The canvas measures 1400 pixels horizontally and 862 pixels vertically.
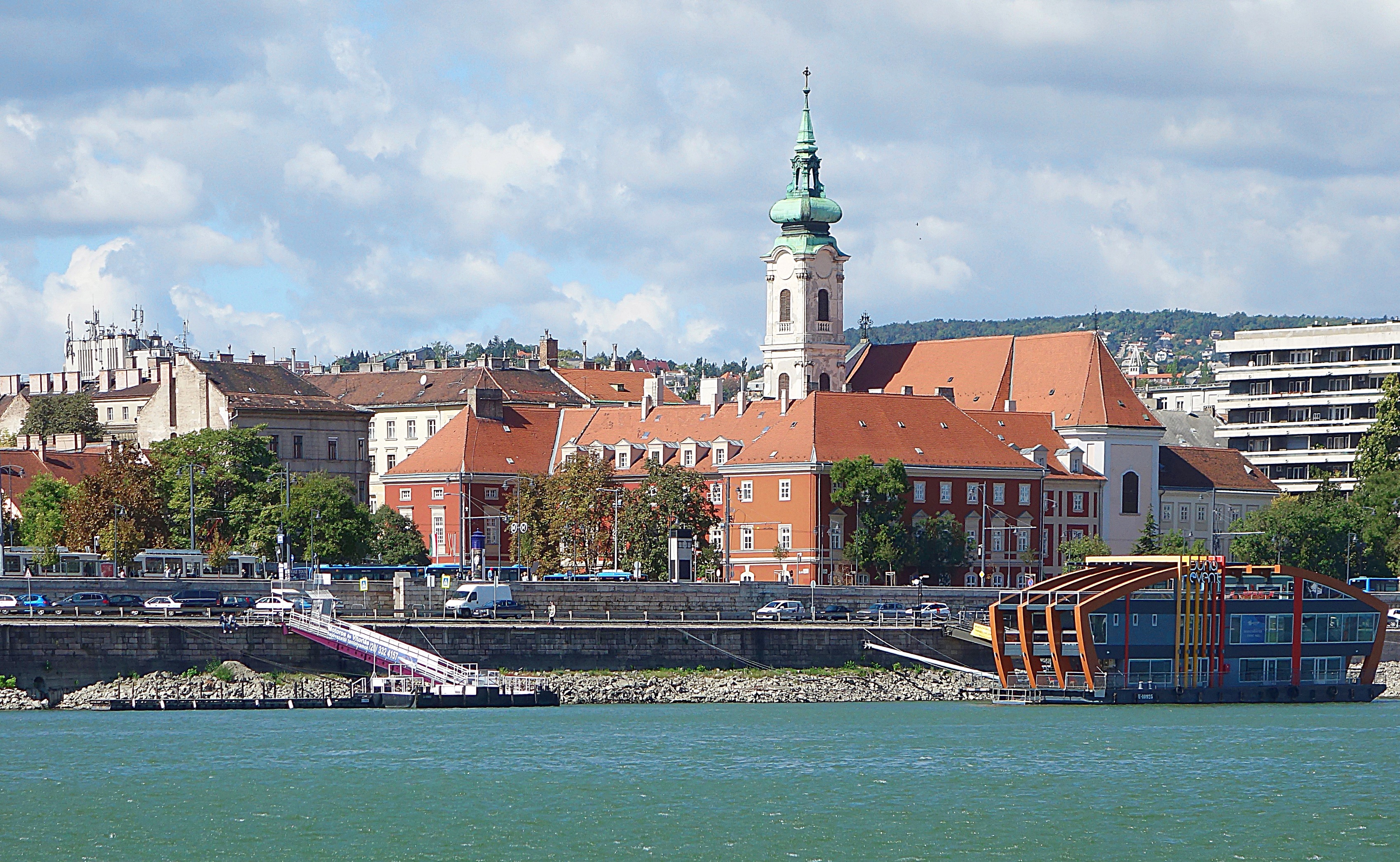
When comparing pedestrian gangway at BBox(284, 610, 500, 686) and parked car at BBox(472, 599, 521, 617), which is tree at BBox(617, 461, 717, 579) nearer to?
parked car at BBox(472, 599, 521, 617)

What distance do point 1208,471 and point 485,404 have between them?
145 ft

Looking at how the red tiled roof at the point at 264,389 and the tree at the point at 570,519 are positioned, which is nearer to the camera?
the tree at the point at 570,519

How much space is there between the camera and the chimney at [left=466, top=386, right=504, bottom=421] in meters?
140

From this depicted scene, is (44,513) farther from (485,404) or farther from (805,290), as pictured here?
(805,290)

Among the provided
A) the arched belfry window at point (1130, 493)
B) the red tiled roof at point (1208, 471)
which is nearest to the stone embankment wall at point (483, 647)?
the arched belfry window at point (1130, 493)

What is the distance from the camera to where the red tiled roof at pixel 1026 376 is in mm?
138625

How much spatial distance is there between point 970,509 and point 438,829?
7531cm

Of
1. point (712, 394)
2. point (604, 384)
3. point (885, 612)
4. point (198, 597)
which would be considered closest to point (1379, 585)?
point (885, 612)

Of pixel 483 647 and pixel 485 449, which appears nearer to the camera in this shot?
pixel 483 647

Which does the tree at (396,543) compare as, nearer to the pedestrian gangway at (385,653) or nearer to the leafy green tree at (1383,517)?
the pedestrian gangway at (385,653)

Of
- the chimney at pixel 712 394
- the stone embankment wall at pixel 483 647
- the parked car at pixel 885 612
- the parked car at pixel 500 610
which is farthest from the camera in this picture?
the chimney at pixel 712 394

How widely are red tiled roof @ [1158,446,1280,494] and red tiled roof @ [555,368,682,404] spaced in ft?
138

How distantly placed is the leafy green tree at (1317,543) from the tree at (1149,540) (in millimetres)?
4605

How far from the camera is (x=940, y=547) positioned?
121750 mm
